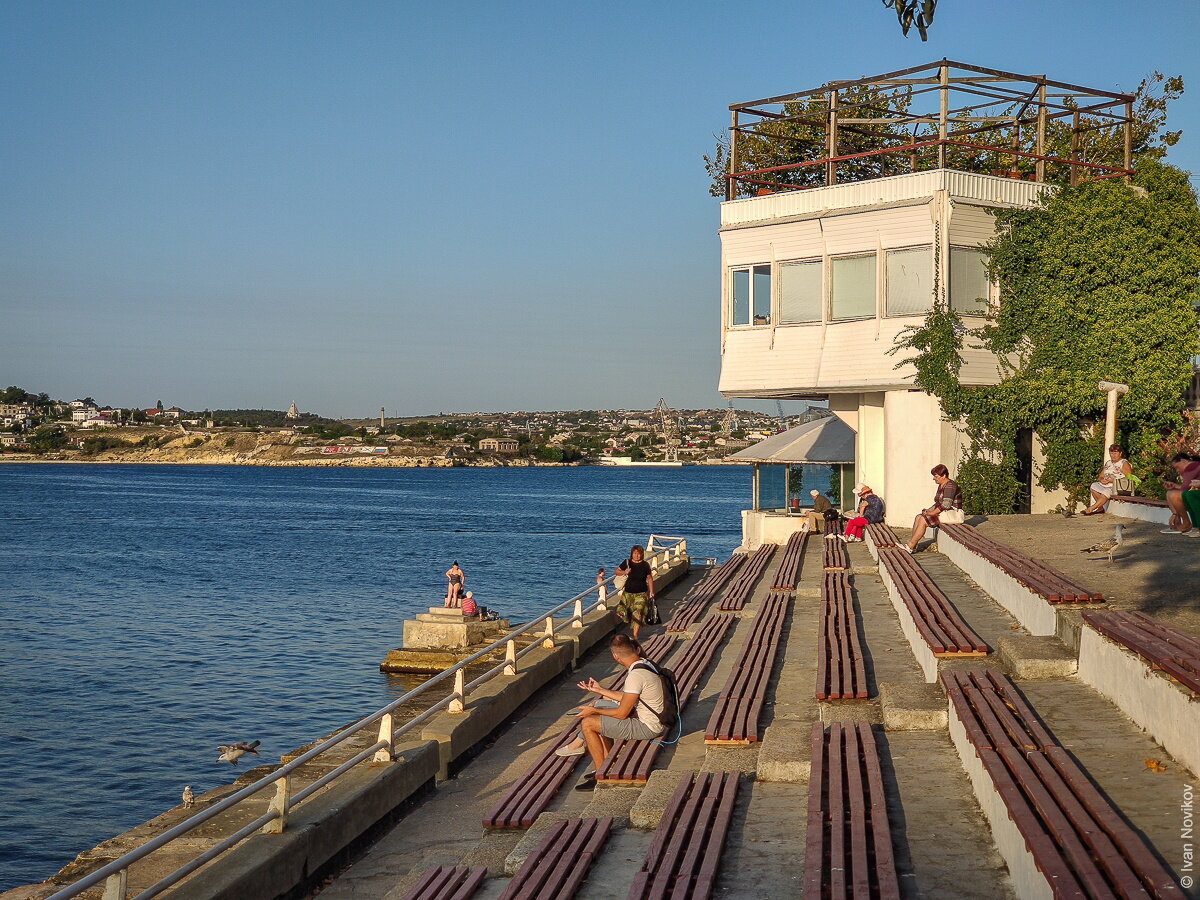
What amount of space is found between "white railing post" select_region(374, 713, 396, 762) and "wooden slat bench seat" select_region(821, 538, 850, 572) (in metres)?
11.5

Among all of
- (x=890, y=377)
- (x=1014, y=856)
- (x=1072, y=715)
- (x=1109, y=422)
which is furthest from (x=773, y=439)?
(x=1014, y=856)

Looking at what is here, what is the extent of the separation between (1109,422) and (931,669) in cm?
1433

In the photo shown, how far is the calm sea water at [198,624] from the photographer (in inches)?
783

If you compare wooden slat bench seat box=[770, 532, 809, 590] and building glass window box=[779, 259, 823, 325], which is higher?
building glass window box=[779, 259, 823, 325]

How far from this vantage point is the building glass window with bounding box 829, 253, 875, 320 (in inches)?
1117

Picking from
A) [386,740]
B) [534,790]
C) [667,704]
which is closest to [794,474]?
[667,704]

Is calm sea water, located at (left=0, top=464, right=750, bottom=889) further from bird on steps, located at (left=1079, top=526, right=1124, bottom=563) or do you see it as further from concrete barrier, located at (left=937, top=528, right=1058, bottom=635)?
bird on steps, located at (left=1079, top=526, right=1124, bottom=563)

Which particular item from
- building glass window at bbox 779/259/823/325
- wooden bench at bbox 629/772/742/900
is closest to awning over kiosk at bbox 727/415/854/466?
building glass window at bbox 779/259/823/325

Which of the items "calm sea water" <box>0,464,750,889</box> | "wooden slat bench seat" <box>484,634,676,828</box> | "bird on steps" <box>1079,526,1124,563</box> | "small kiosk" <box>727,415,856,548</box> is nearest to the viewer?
"wooden slat bench seat" <box>484,634,676,828</box>

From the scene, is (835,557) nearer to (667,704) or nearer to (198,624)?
(667,704)

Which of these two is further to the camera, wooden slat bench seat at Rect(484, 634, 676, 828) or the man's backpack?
the man's backpack

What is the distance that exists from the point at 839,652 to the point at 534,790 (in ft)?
14.0

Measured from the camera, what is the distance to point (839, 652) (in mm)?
13297

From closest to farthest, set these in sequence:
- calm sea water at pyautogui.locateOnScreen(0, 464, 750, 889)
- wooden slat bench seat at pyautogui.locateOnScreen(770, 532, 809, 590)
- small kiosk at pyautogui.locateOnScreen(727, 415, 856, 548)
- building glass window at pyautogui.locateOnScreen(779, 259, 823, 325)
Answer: calm sea water at pyautogui.locateOnScreen(0, 464, 750, 889) → wooden slat bench seat at pyautogui.locateOnScreen(770, 532, 809, 590) → building glass window at pyautogui.locateOnScreen(779, 259, 823, 325) → small kiosk at pyautogui.locateOnScreen(727, 415, 856, 548)
